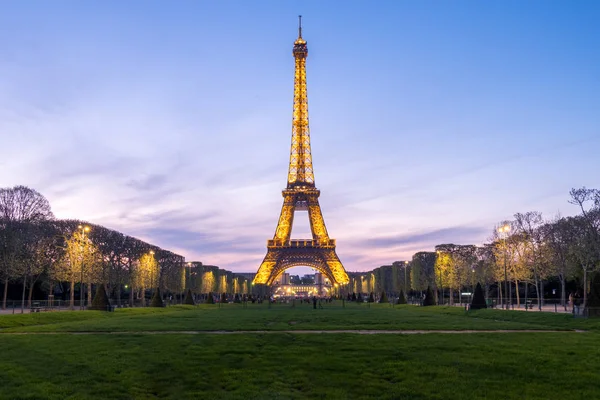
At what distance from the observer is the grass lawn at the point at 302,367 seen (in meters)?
12.9

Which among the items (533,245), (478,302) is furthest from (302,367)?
(533,245)

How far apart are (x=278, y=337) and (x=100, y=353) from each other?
22.9 feet

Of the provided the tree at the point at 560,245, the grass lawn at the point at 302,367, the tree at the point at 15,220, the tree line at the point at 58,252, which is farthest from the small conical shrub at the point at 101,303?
the tree at the point at 560,245

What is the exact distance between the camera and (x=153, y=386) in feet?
45.0

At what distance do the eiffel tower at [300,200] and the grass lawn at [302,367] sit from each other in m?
91.4

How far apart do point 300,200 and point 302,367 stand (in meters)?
101

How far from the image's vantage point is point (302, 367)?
15445 millimetres

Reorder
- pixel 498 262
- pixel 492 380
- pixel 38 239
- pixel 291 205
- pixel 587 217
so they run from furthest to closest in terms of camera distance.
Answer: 1. pixel 291 205
2. pixel 498 262
3. pixel 38 239
4. pixel 587 217
5. pixel 492 380

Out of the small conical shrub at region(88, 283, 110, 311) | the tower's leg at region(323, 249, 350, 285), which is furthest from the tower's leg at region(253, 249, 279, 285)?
the small conical shrub at region(88, 283, 110, 311)

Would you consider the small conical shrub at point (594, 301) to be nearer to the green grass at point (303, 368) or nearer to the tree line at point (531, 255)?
the tree line at point (531, 255)

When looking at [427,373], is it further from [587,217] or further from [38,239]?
[38,239]

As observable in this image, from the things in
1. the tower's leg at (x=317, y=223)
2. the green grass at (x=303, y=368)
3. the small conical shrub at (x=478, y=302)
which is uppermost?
the tower's leg at (x=317, y=223)

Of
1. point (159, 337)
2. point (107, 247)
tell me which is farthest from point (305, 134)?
point (159, 337)

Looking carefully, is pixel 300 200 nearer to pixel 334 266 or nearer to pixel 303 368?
pixel 334 266
